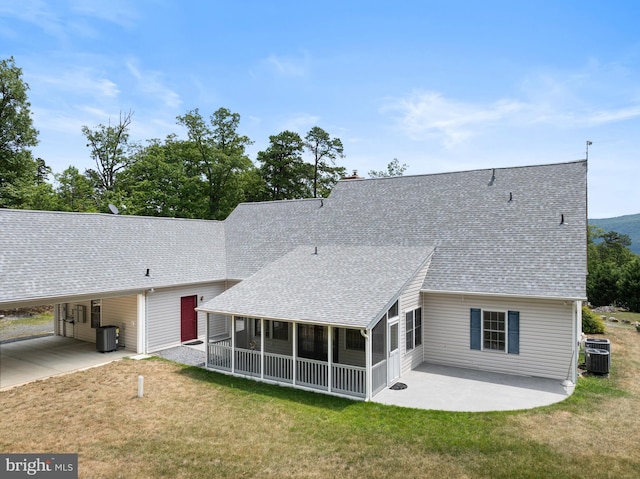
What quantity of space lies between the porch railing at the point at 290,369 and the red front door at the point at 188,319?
11.9 feet

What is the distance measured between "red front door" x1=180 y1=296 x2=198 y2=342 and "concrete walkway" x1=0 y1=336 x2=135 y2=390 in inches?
93.6

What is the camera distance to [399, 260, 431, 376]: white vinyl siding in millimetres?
13516

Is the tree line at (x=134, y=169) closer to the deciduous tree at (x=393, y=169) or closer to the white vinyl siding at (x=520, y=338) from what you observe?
the deciduous tree at (x=393, y=169)

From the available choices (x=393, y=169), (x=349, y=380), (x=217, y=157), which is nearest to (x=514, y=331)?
(x=349, y=380)

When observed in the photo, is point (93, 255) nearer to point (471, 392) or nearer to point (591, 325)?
point (471, 392)

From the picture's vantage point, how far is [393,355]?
42.5ft

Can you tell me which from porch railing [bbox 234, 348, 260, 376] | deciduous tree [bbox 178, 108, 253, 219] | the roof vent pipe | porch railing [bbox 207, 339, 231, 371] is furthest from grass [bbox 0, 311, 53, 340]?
the roof vent pipe

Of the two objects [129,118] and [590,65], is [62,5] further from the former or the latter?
[129,118]

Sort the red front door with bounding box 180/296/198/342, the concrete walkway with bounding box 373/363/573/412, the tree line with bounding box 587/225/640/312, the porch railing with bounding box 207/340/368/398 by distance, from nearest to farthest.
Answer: the concrete walkway with bounding box 373/363/573/412
the porch railing with bounding box 207/340/368/398
the red front door with bounding box 180/296/198/342
the tree line with bounding box 587/225/640/312

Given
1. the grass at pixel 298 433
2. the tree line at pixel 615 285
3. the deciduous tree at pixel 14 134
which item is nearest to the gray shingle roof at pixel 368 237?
the grass at pixel 298 433

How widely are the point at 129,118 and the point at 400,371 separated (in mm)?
38193

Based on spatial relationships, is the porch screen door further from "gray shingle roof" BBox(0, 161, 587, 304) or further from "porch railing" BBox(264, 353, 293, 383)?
"porch railing" BBox(264, 353, 293, 383)

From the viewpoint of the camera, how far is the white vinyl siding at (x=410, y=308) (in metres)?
13.5

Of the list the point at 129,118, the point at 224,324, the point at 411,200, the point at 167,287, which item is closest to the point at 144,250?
the point at 167,287
